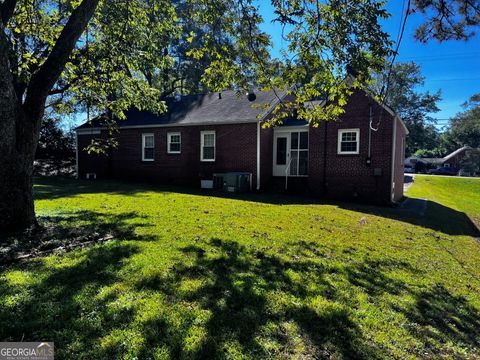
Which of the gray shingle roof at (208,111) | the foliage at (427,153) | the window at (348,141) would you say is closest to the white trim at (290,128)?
the gray shingle roof at (208,111)

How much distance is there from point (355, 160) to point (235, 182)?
18.6ft

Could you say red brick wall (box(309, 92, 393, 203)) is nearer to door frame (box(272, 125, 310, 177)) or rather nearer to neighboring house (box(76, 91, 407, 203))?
neighboring house (box(76, 91, 407, 203))

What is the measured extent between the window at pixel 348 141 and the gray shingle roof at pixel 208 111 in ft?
12.5

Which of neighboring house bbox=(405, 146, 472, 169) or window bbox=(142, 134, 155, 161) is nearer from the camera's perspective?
window bbox=(142, 134, 155, 161)

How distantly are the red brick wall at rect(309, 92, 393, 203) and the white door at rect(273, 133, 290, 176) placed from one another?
1.74 m

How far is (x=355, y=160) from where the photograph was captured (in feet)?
46.9

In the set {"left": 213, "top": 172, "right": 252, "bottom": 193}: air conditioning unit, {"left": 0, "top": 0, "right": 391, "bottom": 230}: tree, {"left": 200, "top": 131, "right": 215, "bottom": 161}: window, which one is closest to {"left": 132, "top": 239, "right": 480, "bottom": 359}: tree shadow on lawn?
{"left": 0, "top": 0, "right": 391, "bottom": 230}: tree

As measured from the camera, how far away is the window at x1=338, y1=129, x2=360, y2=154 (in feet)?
46.8

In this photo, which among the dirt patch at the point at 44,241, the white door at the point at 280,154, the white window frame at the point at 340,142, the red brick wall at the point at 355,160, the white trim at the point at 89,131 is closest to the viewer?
the dirt patch at the point at 44,241

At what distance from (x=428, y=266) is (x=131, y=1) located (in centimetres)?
976

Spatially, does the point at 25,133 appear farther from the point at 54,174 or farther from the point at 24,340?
the point at 54,174

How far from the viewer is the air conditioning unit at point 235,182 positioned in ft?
48.9

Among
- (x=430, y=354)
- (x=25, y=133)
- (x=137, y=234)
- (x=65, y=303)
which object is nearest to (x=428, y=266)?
(x=430, y=354)

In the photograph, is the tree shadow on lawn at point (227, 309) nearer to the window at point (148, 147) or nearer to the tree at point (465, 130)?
the window at point (148, 147)
